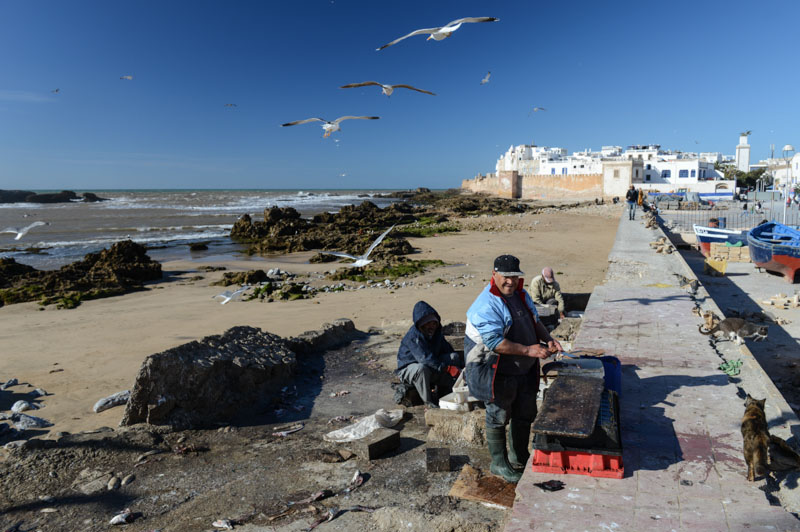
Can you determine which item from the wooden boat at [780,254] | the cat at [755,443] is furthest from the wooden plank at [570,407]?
the wooden boat at [780,254]

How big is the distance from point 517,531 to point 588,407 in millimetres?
921

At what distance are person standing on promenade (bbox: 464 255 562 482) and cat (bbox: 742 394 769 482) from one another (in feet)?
3.86

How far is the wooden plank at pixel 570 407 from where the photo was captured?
9.91 ft

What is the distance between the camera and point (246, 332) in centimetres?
666

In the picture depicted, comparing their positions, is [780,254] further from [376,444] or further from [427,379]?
[376,444]

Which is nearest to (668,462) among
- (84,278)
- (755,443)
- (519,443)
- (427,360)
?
(755,443)

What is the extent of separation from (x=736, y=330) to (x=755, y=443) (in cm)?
366

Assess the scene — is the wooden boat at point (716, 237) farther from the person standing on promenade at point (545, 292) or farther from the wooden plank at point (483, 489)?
the wooden plank at point (483, 489)

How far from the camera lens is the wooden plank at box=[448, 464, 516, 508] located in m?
3.27

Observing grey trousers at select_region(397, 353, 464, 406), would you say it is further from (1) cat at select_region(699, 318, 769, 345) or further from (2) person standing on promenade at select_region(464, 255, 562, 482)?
(1) cat at select_region(699, 318, 769, 345)

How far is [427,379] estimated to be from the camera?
5.12m

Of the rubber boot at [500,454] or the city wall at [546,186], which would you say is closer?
the rubber boot at [500,454]

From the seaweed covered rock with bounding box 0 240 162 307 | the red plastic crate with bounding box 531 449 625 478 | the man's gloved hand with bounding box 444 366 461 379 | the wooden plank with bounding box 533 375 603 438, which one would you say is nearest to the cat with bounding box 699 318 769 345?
the man's gloved hand with bounding box 444 366 461 379

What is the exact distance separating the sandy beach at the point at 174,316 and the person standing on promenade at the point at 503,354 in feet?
13.0
